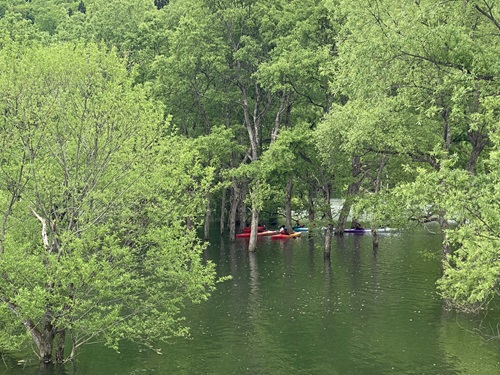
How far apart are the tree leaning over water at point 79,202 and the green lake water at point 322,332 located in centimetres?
182

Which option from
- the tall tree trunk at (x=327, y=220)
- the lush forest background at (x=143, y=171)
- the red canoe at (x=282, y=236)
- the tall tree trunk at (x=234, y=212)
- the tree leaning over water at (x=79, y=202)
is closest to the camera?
the lush forest background at (x=143, y=171)

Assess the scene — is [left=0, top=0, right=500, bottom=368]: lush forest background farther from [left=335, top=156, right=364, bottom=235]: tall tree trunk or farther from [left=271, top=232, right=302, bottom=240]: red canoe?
[left=271, top=232, right=302, bottom=240]: red canoe

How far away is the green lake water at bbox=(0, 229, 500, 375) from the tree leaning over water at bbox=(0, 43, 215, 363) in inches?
71.6

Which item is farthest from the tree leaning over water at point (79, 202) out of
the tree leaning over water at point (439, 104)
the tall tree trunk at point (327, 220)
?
the tall tree trunk at point (327, 220)

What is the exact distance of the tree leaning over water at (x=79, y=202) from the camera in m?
20.5

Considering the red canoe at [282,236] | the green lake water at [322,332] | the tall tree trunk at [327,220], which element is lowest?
the green lake water at [322,332]

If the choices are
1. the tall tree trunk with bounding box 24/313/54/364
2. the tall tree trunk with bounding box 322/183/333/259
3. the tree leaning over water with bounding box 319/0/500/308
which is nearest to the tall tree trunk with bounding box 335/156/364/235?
the tall tree trunk with bounding box 322/183/333/259

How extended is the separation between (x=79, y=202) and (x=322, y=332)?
1304 cm

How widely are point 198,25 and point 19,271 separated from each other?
125ft

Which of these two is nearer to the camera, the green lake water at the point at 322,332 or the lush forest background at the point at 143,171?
the lush forest background at the point at 143,171

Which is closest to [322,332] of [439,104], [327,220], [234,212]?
[439,104]

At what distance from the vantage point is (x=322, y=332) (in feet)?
88.7

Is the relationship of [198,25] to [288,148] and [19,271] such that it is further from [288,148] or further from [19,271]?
[19,271]

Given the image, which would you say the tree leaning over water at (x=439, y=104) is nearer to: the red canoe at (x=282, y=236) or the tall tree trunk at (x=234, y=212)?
the tall tree trunk at (x=234, y=212)
